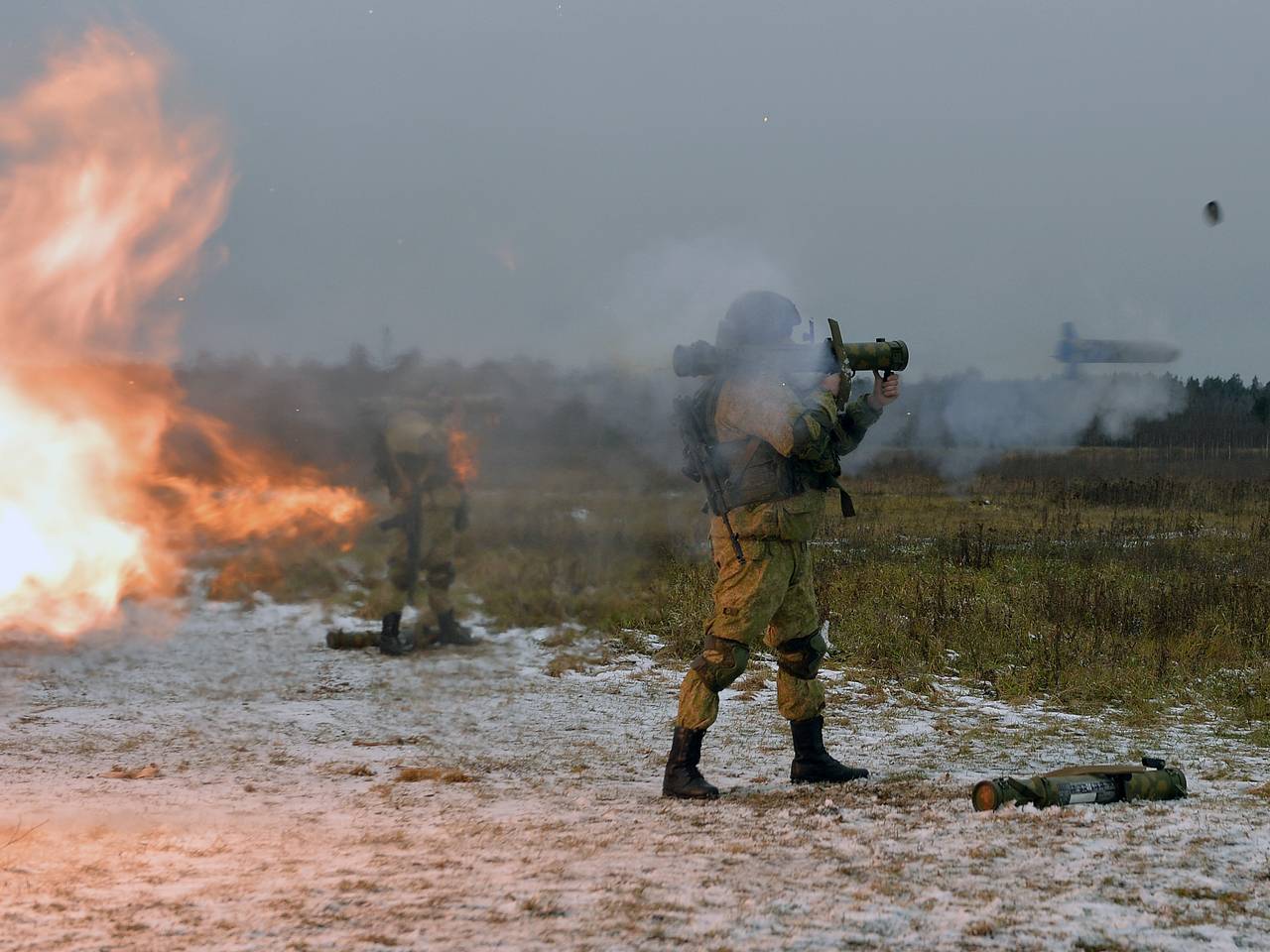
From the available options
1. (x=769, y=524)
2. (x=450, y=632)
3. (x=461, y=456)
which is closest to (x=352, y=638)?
(x=450, y=632)

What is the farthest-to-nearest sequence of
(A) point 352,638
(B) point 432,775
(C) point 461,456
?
(A) point 352,638, (C) point 461,456, (B) point 432,775

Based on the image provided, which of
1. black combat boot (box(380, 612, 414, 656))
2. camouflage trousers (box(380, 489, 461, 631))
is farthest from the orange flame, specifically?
black combat boot (box(380, 612, 414, 656))

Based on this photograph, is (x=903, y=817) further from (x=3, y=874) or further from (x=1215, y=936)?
(x=3, y=874)

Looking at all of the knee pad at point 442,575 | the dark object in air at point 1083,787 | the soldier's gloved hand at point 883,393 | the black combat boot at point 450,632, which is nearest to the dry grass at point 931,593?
the knee pad at point 442,575

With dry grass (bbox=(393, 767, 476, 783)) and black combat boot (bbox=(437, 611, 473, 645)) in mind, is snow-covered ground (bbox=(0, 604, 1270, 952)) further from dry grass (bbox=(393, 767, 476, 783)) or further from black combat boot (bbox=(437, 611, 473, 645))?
black combat boot (bbox=(437, 611, 473, 645))

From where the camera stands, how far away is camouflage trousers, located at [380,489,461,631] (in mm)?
7836

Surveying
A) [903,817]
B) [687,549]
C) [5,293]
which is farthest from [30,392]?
[903,817]

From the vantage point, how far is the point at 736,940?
351 cm

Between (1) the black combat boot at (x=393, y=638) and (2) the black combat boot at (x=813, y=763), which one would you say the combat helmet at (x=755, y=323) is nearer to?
(2) the black combat boot at (x=813, y=763)

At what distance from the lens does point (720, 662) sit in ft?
18.4

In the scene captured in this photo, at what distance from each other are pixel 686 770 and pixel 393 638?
337 cm

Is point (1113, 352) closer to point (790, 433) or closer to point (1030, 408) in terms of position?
point (1030, 408)

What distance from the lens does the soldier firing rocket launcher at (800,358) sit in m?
5.91

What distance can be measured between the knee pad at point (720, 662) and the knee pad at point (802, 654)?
1.24ft
